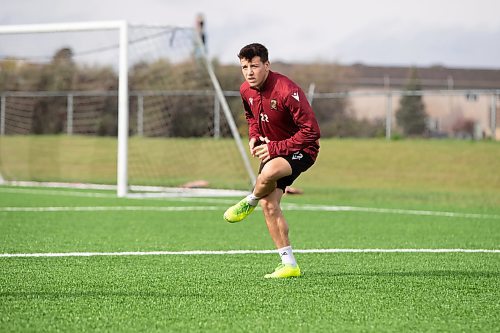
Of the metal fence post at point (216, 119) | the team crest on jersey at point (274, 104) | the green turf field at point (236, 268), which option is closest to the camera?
the green turf field at point (236, 268)

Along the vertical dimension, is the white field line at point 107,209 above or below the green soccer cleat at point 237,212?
below

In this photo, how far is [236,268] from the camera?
818 cm

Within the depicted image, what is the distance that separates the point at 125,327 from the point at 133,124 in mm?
22277

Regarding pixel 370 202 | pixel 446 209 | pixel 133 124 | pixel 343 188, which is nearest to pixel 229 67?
pixel 133 124

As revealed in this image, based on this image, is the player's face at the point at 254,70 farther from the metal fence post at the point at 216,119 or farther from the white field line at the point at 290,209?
the metal fence post at the point at 216,119

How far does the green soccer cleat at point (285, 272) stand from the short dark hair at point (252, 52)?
5.40ft

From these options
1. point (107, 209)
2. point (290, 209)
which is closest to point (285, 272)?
point (107, 209)

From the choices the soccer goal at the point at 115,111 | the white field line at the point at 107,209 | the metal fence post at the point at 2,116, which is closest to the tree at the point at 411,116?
the soccer goal at the point at 115,111

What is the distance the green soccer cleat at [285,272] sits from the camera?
25.0 ft

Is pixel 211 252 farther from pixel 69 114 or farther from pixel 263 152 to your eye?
pixel 69 114

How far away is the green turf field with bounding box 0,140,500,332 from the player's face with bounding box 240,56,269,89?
1536mm

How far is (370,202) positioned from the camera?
18953 millimetres

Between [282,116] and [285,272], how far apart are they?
1.24 meters

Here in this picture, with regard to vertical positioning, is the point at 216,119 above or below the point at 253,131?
above
